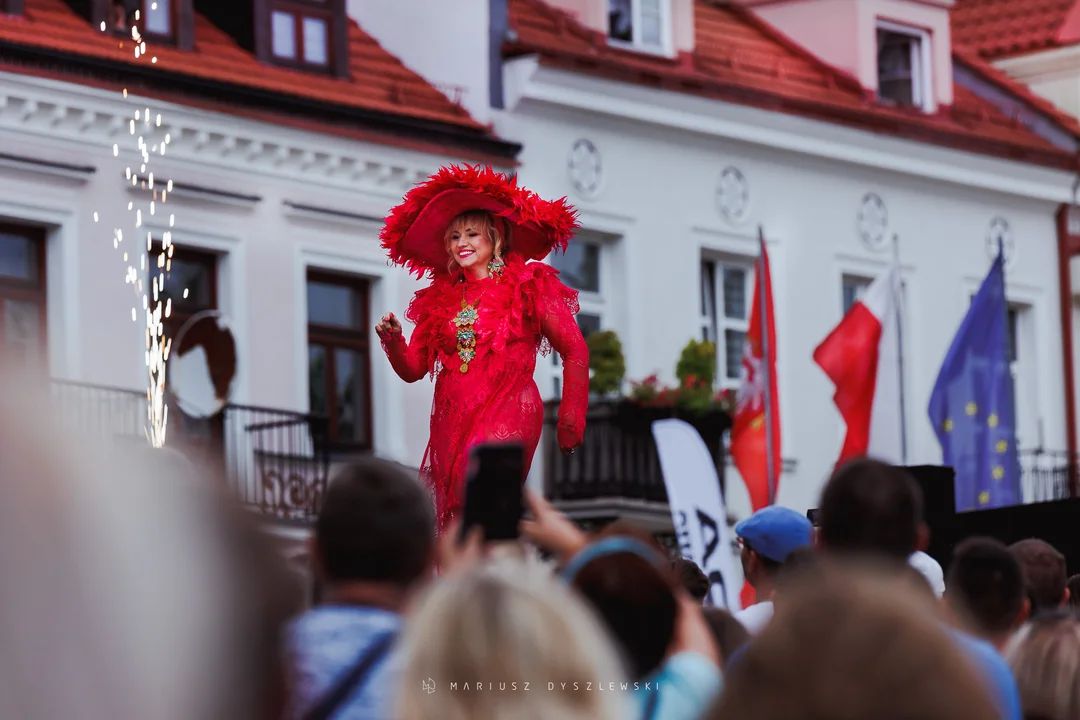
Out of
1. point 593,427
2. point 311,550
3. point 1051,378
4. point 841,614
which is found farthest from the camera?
point 1051,378

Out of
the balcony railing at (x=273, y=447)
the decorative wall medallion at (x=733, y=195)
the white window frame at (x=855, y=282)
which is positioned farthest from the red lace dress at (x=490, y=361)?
the white window frame at (x=855, y=282)

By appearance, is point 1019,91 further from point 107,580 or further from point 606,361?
point 107,580

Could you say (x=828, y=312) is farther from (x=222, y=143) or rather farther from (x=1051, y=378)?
(x=222, y=143)

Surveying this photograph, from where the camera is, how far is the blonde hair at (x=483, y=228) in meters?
9.07

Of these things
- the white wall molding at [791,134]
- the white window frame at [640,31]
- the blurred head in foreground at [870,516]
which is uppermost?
the white window frame at [640,31]

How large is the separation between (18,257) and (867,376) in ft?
Answer: 24.1

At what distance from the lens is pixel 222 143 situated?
21.7 metres

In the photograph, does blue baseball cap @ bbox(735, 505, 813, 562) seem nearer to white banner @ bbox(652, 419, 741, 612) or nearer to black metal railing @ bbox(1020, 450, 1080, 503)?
white banner @ bbox(652, 419, 741, 612)

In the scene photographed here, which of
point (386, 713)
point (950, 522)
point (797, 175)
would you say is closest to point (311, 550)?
point (386, 713)

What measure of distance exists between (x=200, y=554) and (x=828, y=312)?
24.2 m

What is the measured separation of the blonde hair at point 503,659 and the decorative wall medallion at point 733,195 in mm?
Result: 23233

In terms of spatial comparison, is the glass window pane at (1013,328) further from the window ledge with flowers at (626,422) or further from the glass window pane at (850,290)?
the window ledge with flowers at (626,422)

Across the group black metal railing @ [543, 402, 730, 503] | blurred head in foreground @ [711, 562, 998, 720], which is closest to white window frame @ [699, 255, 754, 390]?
black metal railing @ [543, 402, 730, 503]

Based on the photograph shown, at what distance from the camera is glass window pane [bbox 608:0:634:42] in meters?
26.1
